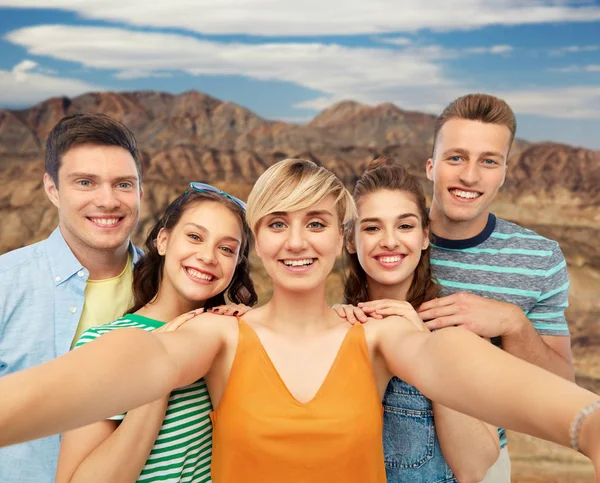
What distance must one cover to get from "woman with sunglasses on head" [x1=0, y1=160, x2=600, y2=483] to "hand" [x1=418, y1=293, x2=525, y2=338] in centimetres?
45

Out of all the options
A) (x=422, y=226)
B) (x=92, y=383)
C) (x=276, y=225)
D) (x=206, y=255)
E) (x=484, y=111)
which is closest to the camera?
(x=92, y=383)

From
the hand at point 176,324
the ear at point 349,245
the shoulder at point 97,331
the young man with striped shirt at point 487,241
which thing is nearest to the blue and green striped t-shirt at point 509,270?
the young man with striped shirt at point 487,241

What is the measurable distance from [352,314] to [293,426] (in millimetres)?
643

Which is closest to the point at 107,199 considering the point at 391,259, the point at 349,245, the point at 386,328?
the point at 349,245

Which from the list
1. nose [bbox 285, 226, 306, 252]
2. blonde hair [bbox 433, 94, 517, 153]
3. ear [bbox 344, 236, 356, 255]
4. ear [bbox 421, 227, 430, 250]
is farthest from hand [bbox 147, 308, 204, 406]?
blonde hair [bbox 433, 94, 517, 153]

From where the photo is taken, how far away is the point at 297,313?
9.67ft

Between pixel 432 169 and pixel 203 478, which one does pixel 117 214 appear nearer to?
pixel 203 478

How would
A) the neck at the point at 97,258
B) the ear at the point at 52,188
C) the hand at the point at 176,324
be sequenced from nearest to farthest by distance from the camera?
the hand at the point at 176,324 → the neck at the point at 97,258 → the ear at the point at 52,188

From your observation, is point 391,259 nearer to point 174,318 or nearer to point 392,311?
point 392,311

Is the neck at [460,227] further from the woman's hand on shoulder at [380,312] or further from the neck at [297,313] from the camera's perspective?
the neck at [297,313]

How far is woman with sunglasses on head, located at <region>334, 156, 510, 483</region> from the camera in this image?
3076 mm

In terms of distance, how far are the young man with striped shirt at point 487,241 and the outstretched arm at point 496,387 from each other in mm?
1548

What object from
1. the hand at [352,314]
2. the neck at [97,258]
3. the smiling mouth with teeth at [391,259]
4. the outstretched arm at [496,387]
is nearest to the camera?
the outstretched arm at [496,387]

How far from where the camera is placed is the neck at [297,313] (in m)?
2.93
